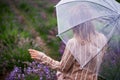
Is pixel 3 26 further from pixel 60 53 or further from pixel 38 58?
pixel 38 58

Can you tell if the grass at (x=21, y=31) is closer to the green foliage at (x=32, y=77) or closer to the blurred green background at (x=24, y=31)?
the blurred green background at (x=24, y=31)

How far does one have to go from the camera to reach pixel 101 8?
440 centimetres

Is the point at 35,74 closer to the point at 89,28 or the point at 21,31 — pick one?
the point at 89,28

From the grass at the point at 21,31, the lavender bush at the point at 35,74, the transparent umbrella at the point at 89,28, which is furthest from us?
the grass at the point at 21,31

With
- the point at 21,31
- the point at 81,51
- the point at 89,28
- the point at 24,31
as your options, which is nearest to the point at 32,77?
the point at 81,51

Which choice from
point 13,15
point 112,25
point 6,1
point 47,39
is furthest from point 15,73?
point 6,1

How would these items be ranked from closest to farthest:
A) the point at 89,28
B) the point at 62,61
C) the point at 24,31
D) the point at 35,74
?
the point at 89,28 → the point at 62,61 → the point at 35,74 → the point at 24,31

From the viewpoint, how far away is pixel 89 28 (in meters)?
4.36

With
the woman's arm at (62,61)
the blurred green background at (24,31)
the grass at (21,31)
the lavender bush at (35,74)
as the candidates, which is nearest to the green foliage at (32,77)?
the lavender bush at (35,74)

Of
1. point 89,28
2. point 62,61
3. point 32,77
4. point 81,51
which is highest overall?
point 89,28

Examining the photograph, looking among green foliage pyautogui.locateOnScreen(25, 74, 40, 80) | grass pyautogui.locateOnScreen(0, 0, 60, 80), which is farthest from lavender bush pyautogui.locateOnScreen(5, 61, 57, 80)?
grass pyautogui.locateOnScreen(0, 0, 60, 80)

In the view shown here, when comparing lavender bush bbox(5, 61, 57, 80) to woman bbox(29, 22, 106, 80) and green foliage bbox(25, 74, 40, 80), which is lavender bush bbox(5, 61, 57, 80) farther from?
A: woman bbox(29, 22, 106, 80)

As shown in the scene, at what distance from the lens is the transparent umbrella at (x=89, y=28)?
432 cm

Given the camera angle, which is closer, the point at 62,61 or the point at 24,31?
the point at 62,61
